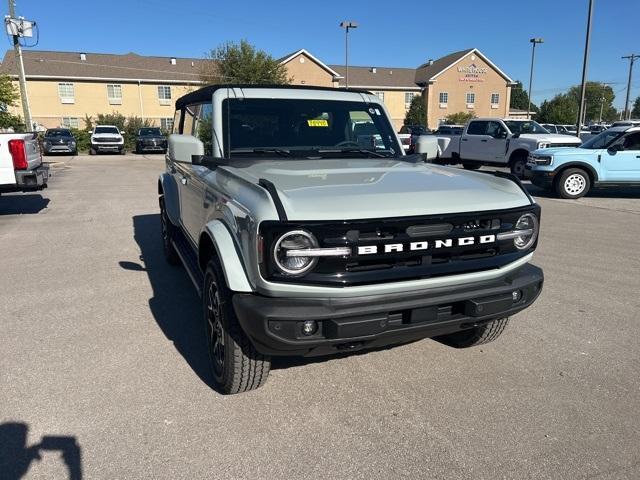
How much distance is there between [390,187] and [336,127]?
1.60m

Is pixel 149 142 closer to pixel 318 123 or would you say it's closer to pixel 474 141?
pixel 474 141

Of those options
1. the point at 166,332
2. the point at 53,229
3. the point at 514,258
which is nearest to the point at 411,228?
the point at 514,258

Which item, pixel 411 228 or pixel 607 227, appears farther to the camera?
pixel 607 227

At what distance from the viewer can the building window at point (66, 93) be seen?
45.6 meters

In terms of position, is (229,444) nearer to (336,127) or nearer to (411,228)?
(411,228)

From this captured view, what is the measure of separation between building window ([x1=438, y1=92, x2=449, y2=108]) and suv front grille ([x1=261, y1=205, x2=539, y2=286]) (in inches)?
2308

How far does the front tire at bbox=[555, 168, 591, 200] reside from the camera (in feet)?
40.2

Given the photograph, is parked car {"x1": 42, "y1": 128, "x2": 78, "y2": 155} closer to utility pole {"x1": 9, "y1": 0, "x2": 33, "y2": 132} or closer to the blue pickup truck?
utility pole {"x1": 9, "y1": 0, "x2": 33, "y2": 132}

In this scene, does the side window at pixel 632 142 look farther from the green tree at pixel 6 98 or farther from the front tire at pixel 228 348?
the green tree at pixel 6 98

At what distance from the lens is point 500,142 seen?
16.5 meters

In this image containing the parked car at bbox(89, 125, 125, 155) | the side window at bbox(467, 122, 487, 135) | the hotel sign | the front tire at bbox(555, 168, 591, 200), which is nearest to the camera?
the front tire at bbox(555, 168, 591, 200)

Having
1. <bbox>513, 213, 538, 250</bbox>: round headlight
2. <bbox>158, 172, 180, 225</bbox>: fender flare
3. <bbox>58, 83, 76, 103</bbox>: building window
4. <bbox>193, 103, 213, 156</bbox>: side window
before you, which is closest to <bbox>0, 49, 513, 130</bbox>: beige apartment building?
<bbox>58, 83, 76, 103</bbox>: building window

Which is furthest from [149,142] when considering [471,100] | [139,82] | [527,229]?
[471,100]

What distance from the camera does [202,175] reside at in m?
3.93
